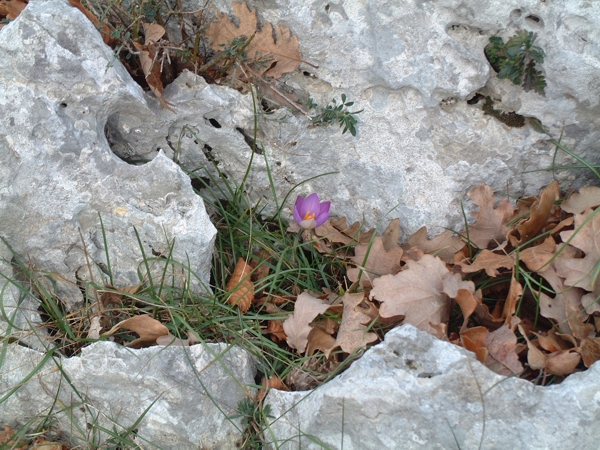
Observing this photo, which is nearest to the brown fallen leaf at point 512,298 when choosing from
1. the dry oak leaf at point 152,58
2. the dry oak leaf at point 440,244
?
the dry oak leaf at point 440,244

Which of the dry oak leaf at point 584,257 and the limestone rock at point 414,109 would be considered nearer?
the dry oak leaf at point 584,257

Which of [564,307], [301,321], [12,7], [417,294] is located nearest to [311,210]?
[301,321]

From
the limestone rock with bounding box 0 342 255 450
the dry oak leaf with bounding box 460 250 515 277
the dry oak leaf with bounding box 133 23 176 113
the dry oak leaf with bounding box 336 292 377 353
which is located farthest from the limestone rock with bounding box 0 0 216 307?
the dry oak leaf with bounding box 460 250 515 277

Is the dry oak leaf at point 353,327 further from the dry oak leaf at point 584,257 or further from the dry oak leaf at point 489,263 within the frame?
the dry oak leaf at point 584,257

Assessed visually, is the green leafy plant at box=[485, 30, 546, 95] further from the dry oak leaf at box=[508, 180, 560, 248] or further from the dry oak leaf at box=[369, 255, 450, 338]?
the dry oak leaf at box=[369, 255, 450, 338]

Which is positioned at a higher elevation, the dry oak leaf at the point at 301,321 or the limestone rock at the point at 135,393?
the dry oak leaf at the point at 301,321

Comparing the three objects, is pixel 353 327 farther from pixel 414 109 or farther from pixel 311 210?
pixel 414 109
